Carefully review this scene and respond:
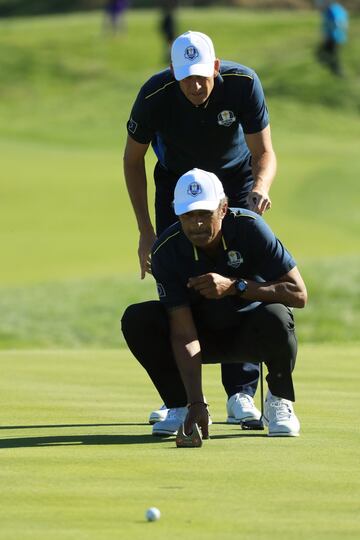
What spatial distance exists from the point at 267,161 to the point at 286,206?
16.2m

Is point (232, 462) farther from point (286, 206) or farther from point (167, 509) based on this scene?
point (286, 206)

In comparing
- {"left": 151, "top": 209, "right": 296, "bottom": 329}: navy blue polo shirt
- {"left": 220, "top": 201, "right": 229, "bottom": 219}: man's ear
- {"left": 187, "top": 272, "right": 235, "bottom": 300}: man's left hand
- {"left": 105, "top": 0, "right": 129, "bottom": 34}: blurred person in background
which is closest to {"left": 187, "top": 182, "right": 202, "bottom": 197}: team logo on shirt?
{"left": 220, "top": 201, "right": 229, "bottom": 219}: man's ear

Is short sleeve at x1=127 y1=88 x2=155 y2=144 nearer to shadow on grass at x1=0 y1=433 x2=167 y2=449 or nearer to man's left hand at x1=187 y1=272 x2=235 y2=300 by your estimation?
man's left hand at x1=187 y1=272 x2=235 y2=300

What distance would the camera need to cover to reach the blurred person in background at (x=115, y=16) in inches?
1993

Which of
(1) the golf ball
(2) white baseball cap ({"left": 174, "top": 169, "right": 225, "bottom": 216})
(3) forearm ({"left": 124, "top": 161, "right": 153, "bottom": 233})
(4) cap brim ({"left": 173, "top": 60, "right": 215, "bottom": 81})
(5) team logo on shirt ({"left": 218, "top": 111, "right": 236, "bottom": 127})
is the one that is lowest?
(1) the golf ball

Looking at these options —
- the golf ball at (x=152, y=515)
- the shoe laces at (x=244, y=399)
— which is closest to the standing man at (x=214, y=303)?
the shoe laces at (x=244, y=399)

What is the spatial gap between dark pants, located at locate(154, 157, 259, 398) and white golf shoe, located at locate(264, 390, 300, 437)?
0.61 metres

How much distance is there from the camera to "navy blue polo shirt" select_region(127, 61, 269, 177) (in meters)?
7.48

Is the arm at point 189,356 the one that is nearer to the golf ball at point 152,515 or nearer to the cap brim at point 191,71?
the cap brim at point 191,71

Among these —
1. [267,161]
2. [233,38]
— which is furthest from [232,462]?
[233,38]

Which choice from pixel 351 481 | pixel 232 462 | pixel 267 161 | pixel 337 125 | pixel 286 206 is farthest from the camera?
pixel 337 125

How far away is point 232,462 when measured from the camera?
610cm

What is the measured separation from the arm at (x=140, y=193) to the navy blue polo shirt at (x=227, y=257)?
34.7 inches

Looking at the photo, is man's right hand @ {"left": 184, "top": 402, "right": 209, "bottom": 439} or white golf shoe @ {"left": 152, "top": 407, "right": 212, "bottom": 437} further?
white golf shoe @ {"left": 152, "top": 407, "right": 212, "bottom": 437}
